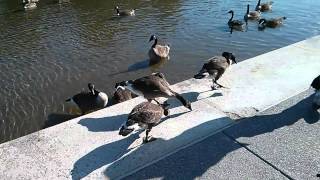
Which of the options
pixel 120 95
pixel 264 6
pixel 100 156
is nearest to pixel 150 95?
pixel 100 156

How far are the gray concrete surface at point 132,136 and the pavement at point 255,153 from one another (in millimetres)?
209

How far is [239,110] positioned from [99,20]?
1126 cm

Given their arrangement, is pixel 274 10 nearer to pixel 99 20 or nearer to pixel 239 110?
pixel 99 20

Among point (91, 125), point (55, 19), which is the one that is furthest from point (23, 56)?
point (91, 125)

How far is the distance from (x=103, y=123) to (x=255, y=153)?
7.69ft

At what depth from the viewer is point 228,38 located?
14195 millimetres

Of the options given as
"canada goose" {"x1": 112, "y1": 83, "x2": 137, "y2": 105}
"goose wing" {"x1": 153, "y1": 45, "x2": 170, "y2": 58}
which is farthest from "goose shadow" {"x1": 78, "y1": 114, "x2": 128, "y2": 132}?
"goose wing" {"x1": 153, "y1": 45, "x2": 170, "y2": 58}

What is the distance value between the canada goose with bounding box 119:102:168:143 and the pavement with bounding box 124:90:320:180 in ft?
2.04

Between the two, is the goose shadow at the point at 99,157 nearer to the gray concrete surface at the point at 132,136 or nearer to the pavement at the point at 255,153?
the gray concrete surface at the point at 132,136

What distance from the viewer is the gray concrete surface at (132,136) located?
492 centimetres

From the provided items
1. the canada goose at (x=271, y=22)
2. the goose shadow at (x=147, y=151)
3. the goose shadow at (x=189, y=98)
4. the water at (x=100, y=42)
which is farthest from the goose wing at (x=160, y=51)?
the goose shadow at (x=147, y=151)

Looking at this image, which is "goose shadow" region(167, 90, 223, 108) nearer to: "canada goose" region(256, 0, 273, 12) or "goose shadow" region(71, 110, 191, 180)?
"goose shadow" region(71, 110, 191, 180)

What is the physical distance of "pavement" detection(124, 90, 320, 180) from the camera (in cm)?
480

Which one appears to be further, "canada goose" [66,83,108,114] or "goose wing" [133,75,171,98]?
"canada goose" [66,83,108,114]
